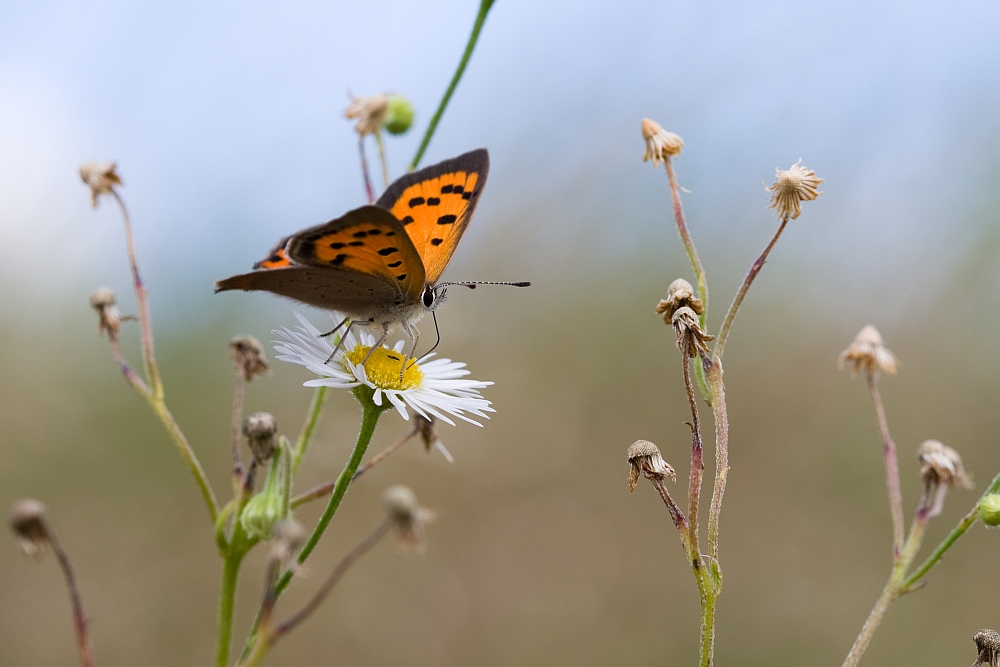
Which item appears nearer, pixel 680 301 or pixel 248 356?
pixel 680 301

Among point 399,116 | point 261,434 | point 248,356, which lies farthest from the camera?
point 399,116

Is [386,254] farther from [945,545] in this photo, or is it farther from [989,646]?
[989,646]

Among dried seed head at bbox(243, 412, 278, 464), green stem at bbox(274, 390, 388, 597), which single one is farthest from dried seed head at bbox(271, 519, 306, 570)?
dried seed head at bbox(243, 412, 278, 464)

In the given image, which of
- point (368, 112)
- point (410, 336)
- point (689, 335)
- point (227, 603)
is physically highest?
point (368, 112)

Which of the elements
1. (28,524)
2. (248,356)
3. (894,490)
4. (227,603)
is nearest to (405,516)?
(227,603)

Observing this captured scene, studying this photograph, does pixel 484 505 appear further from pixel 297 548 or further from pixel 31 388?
pixel 297 548
